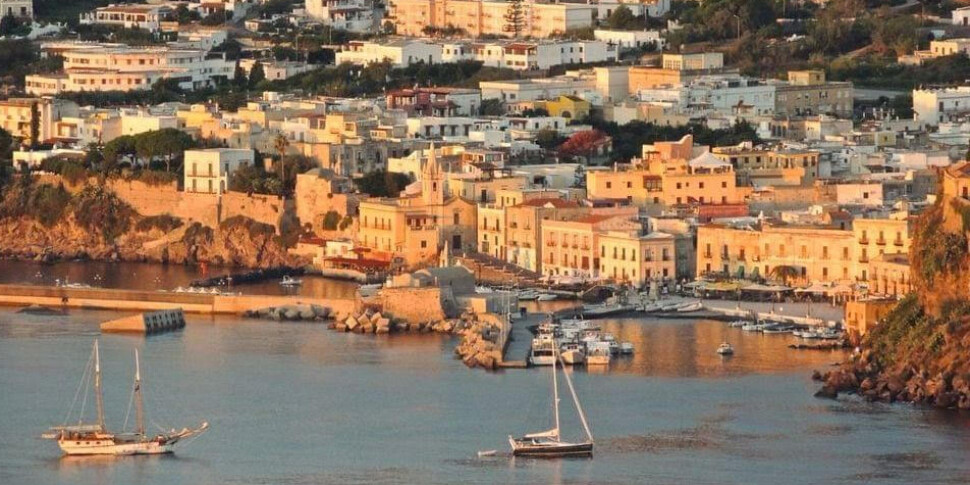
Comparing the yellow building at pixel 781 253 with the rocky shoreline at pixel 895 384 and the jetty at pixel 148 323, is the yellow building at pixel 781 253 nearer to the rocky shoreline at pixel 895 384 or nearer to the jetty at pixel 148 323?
the jetty at pixel 148 323

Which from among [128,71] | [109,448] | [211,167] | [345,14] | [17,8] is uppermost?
[17,8]

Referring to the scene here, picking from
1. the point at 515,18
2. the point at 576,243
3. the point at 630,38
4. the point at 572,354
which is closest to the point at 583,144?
the point at 576,243

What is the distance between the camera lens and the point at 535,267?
54875 mm

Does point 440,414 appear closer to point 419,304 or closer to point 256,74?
point 419,304

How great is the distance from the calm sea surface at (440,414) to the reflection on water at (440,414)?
0.11 ft

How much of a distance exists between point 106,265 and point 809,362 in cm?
1561

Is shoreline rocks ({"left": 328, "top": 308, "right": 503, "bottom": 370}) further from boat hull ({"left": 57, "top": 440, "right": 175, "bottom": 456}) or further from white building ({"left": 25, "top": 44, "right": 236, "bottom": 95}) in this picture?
white building ({"left": 25, "top": 44, "right": 236, "bottom": 95})

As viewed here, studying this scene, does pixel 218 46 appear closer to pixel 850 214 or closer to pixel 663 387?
pixel 850 214

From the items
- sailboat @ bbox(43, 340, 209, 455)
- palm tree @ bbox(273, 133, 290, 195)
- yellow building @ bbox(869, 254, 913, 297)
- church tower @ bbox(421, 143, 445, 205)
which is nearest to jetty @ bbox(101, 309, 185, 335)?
church tower @ bbox(421, 143, 445, 205)

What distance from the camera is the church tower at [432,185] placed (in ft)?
186

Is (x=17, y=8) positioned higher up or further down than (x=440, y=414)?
higher up

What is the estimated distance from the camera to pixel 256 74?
75188mm

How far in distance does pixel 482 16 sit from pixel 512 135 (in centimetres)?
1967

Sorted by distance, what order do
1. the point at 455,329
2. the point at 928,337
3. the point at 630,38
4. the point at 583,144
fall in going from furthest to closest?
the point at 630,38 < the point at 583,144 < the point at 455,329 < the point at 928,337
